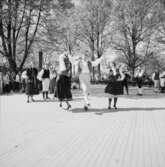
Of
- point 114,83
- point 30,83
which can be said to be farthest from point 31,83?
point 114,83

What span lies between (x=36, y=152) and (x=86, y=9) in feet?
107

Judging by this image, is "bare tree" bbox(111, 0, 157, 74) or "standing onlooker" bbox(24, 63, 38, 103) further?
"bare tree" bbox(111, 0, 157, 74)

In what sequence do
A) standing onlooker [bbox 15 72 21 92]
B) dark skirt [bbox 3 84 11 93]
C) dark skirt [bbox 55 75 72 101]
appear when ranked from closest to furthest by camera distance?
dark skirt [bbox 55 75 72 101], dark skirt [bbox 3 84 11 93], standing onlooker [bbox 15 72 21 92]

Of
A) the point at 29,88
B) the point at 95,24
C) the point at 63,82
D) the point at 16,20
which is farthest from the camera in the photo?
the point at 95,24

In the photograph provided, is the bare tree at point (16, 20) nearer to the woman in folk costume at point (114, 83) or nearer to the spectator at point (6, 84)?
the spectator at point (6, 84)

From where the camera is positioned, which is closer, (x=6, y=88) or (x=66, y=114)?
(x=66, y=114)

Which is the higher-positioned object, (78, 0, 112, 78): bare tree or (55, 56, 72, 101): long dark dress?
(78, 0, 112, 78): bare tree

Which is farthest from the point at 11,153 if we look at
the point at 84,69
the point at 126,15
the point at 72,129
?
the point at 126,15

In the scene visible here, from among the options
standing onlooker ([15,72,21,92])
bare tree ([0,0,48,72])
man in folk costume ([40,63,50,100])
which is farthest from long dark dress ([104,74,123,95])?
standing onlooker ([15,72,21,92])

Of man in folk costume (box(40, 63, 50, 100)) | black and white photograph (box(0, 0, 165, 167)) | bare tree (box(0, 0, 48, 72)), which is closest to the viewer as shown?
black and white photograph (box(0, 0, 165, 167))

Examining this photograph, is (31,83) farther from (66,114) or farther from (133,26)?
(133,26)

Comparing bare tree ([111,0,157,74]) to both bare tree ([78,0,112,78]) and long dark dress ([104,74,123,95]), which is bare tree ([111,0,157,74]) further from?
long dark dress ([104,74,123,95])

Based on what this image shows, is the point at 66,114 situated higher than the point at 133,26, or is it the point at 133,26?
the point at 133,26

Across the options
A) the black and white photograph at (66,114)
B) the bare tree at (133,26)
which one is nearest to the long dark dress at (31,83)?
the black and white photograph at (66,114)
